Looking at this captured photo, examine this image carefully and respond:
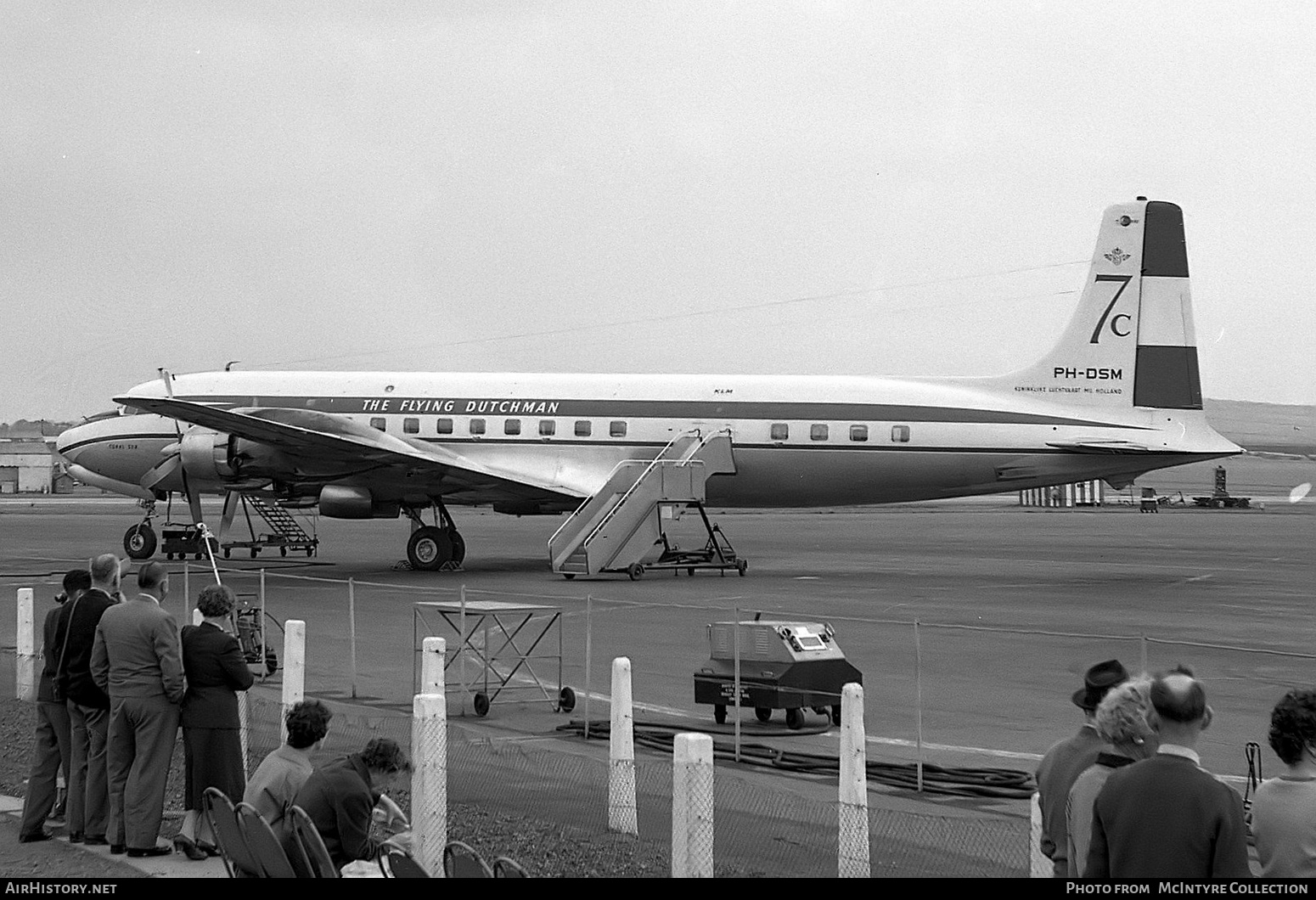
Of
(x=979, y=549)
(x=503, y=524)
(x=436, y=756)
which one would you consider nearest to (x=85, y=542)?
(x=503, y=524)

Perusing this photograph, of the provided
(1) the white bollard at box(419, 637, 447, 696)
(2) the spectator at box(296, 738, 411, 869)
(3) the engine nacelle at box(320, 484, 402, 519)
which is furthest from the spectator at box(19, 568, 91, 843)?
(3) the engine nacelle at box(320, 484, 402, 519)

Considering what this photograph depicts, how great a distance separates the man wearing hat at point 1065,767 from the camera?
19.3ft

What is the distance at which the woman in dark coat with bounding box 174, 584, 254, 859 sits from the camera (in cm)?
898

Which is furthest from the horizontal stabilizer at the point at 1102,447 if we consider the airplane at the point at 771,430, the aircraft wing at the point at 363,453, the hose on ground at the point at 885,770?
the hose on ground at the point at 885,770

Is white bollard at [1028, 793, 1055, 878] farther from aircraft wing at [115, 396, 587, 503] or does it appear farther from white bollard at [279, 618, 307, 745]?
aircraft wing at [115, 396, 587, 503]

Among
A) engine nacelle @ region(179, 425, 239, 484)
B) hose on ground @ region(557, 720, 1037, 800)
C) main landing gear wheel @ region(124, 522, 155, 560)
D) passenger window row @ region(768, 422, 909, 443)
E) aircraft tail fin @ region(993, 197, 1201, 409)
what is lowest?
hose on ground @ region(557, 720, 1037, 800)

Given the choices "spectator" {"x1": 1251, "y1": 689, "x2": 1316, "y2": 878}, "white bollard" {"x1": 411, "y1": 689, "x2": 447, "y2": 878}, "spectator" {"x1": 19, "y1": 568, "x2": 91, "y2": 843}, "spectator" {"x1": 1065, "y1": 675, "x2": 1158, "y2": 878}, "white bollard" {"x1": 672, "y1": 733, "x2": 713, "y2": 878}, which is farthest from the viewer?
"spectator" {"x1": 19, "y1": 568, "x2": 91, "y2": 843}

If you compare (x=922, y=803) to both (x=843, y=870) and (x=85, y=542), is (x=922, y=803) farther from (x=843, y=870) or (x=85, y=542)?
(x=85, y=542)

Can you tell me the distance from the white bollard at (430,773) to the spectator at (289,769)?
1394 millimetres

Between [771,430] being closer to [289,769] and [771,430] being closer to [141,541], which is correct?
[141,541]

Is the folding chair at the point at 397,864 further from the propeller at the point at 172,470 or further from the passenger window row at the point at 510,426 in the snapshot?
the passenger window row at the point at 510,426

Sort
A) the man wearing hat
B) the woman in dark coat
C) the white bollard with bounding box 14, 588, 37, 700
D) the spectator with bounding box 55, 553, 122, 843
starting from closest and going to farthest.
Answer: the man wearing hat
the woman in dark coat
the spectator with bounding box 55, 553, 122, 843
the white bollard with bounding box 14, 588, 37, 700

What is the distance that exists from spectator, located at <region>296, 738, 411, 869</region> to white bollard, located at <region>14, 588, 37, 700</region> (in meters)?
9.12

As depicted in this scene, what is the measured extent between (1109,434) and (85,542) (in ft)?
96.9
